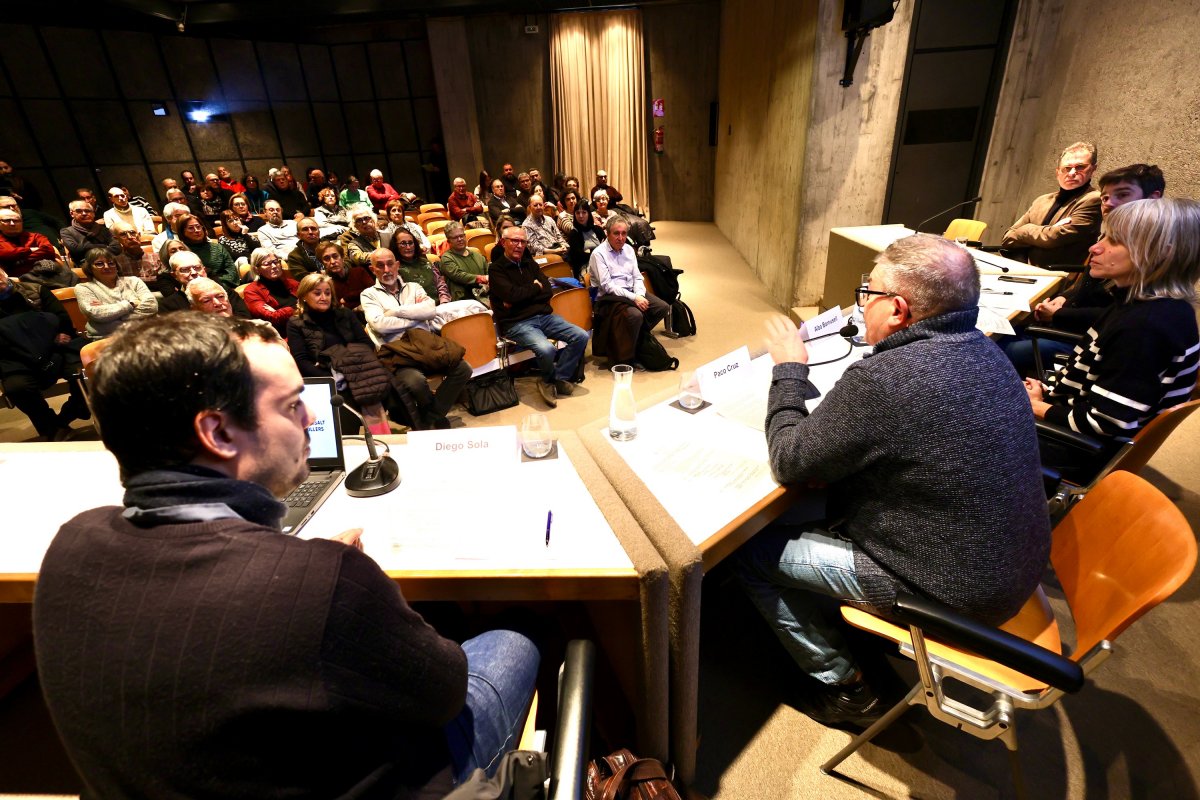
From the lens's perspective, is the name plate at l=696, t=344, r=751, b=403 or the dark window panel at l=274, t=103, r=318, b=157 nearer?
the name plate at l=696, t=344, r=751, b=403

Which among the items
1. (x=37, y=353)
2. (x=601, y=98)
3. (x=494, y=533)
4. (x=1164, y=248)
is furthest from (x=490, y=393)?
(x=601, y=98)

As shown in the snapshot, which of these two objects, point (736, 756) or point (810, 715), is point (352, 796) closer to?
point (736, 756)

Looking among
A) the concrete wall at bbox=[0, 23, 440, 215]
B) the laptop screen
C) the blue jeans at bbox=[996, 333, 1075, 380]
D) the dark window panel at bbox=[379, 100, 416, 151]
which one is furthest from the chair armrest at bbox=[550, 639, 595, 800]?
the dark window panel at bbox=[379, 100, 416, 151]

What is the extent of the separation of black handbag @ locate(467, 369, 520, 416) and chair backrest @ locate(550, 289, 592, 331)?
2.11 feet

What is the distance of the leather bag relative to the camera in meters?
1.19

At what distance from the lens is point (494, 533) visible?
1245mm

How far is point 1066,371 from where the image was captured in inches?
78.7

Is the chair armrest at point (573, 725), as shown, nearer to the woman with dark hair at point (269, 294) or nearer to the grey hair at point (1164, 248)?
the grey hair at point (1164, 248)

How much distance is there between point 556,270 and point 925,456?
379cm

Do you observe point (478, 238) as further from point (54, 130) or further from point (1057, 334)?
point (54, 130)

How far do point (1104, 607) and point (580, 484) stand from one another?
1.19 m

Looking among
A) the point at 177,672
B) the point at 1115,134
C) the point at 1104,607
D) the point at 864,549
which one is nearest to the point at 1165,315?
the point at 1104,607

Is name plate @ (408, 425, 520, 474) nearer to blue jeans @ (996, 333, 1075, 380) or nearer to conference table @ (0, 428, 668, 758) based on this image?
conference table @ (0, 428, 668, 758)

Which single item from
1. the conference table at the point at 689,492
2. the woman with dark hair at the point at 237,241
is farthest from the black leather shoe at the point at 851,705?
the woman with dark hair at the point at 237,241
